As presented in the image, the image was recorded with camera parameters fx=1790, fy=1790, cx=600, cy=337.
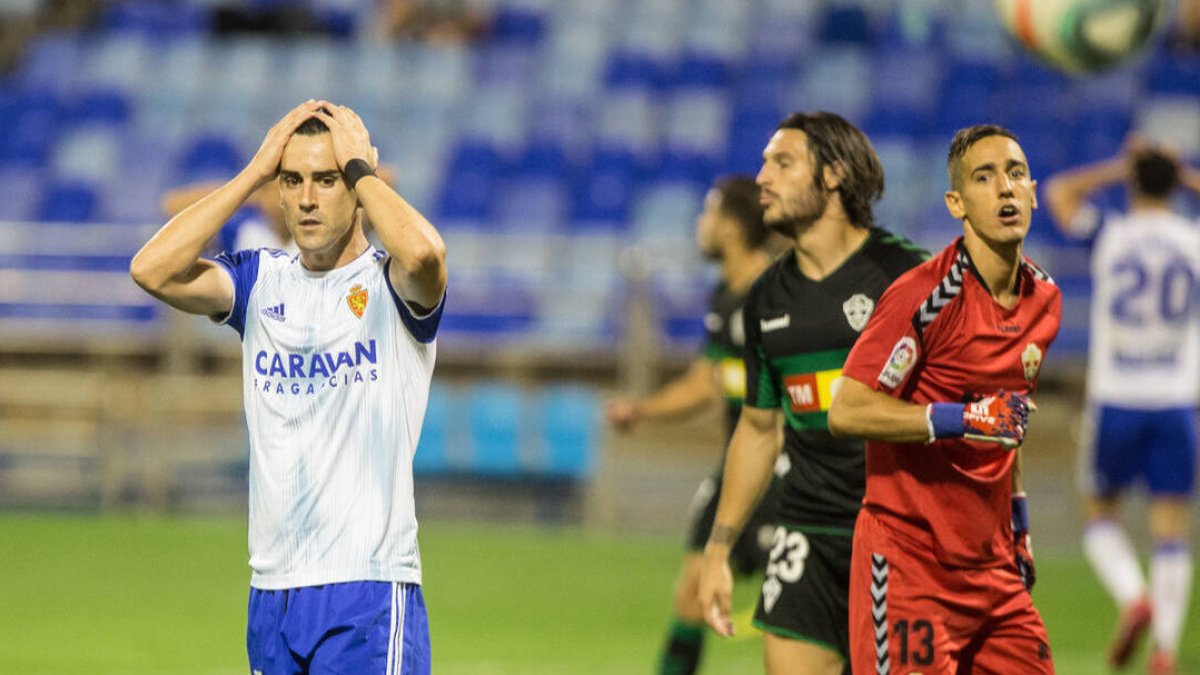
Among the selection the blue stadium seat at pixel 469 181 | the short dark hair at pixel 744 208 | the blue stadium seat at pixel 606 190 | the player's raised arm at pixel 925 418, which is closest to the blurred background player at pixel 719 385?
the short dark hair at pixel 744 208

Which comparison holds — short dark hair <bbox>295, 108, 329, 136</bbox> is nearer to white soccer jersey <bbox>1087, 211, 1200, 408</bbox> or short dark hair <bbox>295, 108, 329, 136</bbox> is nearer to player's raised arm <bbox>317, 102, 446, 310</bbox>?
player's raised arm <bbox>317, 102, 446, 310</bbox>

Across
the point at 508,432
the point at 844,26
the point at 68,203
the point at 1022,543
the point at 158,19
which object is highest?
the point at 158,19

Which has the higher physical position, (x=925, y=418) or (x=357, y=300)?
(x=357, y=300)

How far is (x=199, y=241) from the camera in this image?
4.80 metres

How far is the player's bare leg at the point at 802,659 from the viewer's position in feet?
18.8

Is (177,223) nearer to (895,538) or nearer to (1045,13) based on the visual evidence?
(895,538)

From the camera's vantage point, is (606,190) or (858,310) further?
(606,190)

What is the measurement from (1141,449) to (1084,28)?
3.79m

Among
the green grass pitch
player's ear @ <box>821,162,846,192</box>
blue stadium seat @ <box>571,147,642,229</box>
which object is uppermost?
blue stadium seat @ <box>571,147,642,229</box>

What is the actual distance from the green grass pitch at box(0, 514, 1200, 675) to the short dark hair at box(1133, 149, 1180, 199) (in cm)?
270

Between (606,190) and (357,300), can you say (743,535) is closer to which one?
(357,300)

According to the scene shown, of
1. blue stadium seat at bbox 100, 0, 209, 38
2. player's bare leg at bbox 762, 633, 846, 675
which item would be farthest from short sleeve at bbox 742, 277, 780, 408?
blue stadium seat at bbox 100, 0, 209, 38

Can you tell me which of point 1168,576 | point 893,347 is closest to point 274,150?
point 893,347

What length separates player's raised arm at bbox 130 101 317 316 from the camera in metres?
4.76
